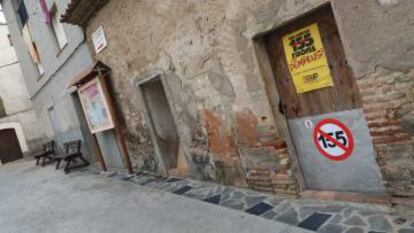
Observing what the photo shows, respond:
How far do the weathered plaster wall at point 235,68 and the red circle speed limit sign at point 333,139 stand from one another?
422 mm

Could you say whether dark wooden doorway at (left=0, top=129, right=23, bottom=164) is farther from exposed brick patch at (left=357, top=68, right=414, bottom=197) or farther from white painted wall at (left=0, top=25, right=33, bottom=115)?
exposed brick patch at (left=357, top=68, right=414, bottom=197)

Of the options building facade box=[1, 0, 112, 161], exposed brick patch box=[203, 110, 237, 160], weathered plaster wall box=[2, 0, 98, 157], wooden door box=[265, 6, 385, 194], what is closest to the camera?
wooden door box=[265, 6, 385, 194]

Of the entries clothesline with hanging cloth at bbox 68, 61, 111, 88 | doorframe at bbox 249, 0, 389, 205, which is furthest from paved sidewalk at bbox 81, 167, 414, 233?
clothesline with hanging cloth at bbox 68, 61, 111, 88

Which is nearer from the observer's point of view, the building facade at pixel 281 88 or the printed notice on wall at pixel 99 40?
the building facade at pixel 281 88

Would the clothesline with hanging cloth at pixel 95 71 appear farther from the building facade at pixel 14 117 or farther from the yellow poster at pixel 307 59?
the building facade at pixel 14 117

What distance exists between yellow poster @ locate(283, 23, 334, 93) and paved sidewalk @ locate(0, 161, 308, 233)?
152cm

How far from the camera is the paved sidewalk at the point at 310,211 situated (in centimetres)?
338

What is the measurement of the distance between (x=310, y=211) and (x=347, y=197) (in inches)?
16.0

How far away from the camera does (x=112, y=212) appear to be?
5957 mm

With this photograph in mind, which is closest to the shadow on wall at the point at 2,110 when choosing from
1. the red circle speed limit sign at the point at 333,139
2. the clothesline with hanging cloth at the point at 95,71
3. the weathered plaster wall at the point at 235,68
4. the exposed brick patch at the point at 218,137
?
the clothesline with hanging cloth at the point at 95,71

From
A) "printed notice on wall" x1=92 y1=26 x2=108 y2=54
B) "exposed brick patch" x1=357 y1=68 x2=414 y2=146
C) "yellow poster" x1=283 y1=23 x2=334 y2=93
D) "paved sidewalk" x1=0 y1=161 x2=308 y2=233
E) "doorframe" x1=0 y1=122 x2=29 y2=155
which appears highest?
"printed notice on wall" x1=92 y1=26 x2=108 y2=54

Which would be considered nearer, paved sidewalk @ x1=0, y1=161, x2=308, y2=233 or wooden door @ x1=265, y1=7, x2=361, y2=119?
wooden door @ x1=265, y1=7, x2=361, y2=119

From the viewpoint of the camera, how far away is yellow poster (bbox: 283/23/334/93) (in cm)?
397

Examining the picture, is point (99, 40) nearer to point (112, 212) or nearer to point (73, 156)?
point (112, 212)
